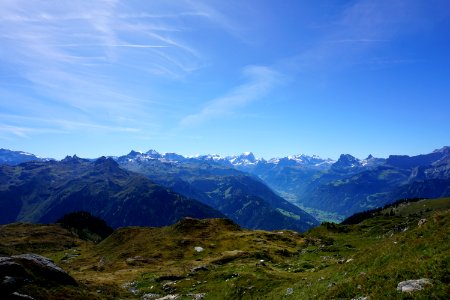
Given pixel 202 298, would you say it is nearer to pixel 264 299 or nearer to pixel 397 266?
pixel 264 299

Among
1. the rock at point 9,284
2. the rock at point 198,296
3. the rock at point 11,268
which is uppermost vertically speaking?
the rock at point 11,268

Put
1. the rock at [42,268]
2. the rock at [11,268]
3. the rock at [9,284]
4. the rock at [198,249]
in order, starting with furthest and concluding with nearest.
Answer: the rock at [198,249]
the rock at [42,268]
the rock at [11,268]
the rock at [9,284]

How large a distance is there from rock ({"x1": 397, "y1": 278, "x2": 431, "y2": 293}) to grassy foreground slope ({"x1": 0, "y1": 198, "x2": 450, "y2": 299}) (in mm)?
356

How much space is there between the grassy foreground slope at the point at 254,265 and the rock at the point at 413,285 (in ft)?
1.17

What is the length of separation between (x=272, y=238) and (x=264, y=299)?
7538 cm

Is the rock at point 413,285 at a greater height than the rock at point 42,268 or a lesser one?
greater

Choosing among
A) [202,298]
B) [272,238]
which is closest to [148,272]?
[202,298]

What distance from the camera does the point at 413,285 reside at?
68.2 feet

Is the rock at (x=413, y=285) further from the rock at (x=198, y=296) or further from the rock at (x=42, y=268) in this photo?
the rock at (x=42, y=268)

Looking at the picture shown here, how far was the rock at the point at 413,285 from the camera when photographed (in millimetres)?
20438

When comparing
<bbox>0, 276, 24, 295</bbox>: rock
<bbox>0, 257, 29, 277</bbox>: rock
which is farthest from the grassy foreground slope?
<bbox>0, 276, 24, 295</bbox>: rock

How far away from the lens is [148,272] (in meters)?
70.8

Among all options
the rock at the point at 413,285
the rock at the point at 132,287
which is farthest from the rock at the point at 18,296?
the rock at the point at 413,285

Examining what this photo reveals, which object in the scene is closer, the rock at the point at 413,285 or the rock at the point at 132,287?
the rock at the point at 413,285
